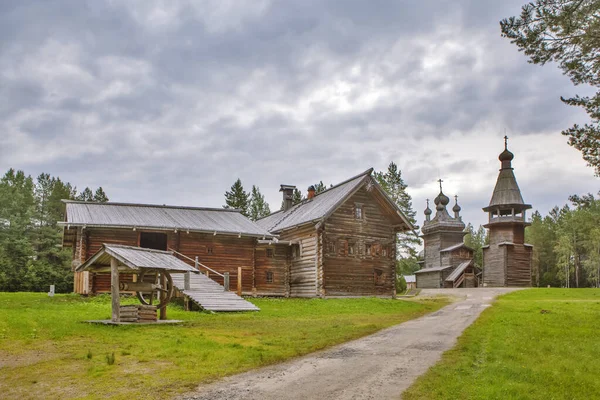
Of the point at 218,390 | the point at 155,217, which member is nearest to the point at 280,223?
the point at 155,217

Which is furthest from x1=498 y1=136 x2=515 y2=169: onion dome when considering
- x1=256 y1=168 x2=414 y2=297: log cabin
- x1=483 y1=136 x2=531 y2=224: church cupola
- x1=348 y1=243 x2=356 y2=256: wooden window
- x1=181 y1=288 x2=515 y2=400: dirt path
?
x1=181 y1=288 x2=515 y2=400: dirt path

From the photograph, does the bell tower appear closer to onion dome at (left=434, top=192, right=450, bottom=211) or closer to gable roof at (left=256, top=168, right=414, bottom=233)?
onion dome at (left=434, top=192, right=450, bottom=211)

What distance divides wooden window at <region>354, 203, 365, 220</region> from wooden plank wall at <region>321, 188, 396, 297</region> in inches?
7.1

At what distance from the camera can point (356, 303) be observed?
30750mm

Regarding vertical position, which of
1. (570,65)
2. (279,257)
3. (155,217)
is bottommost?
(279,257)

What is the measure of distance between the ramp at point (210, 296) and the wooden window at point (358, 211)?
12.9 metres

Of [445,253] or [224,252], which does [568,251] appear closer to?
[445,253]

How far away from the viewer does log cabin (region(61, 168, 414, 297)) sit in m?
31.9

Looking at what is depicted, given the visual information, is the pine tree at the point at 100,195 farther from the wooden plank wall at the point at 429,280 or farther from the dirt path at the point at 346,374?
the dirt path at the point at 346,374

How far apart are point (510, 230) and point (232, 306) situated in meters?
44.1

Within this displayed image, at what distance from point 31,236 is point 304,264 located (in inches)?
1729

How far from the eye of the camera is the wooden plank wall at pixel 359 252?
3519 centimetres

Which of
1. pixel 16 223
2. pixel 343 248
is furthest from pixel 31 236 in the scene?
pixel 343 248

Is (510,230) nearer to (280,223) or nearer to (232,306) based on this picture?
(280,223)
